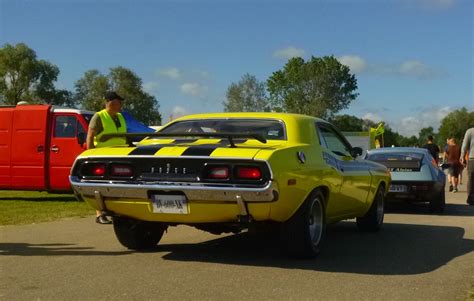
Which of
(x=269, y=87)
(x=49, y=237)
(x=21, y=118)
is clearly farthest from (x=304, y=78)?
(x=49, y=237)

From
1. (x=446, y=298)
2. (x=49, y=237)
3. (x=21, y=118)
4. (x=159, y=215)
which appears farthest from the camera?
(x=21, y=118)

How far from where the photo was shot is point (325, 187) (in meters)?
6.48

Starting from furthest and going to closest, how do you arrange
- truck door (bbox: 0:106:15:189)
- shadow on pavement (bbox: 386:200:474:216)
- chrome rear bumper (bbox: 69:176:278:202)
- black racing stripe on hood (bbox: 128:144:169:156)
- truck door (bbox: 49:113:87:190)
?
truck door (bbox: 0:106:15:189), truck door (bbox: 49:113:87:190), shadow on pavement (bbox: 386:200:474:216), black racing stripe on hood (bbox: 128:144:169:156), chrome rear bumper (bbox: 69:176:278:202)

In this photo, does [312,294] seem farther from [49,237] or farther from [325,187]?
[49,237]

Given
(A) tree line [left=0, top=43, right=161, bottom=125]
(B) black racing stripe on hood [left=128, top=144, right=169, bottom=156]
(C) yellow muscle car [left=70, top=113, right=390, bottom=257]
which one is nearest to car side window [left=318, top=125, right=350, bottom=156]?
(C) yellow muscle car [left=70, top=113, right=390, bottom=257]

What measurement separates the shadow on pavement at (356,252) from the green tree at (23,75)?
244 feet

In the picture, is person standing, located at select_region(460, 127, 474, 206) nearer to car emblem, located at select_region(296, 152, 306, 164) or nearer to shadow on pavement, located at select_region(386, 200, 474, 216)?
shadow on pavement, located at select_region(386, 200, 474, 216)

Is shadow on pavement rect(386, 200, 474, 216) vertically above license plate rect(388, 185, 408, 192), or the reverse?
license plate rect(388, 185, 408, 192)

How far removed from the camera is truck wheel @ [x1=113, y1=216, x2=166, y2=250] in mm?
6488

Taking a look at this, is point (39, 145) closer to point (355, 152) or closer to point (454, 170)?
point (355, 152)

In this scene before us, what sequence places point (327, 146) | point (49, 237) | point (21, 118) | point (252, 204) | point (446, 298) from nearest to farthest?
point (446, 298), point (252, 204), point (327, 146), point (49, 237), point (21, 118)

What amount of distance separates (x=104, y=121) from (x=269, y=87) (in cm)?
8332

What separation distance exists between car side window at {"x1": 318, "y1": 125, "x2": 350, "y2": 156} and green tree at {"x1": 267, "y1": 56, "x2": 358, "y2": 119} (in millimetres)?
79866

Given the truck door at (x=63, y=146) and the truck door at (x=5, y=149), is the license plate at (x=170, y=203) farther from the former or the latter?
the truck door at (x=5, y=149)
